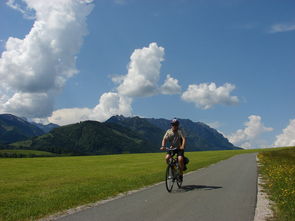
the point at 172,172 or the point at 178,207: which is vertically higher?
the point at 172,172

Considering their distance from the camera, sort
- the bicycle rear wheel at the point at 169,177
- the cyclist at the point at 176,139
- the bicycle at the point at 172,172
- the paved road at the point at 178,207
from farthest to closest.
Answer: the cyclist at the point at 176,139 < the bicycle at the point at 172,172 < the bicycle rear wheel at the point at 169,177 < the paved road at the point at 178,207

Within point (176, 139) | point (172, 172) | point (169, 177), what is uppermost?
point (176, 139)

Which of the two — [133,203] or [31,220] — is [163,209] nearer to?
[133,203]

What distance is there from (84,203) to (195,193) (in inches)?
187

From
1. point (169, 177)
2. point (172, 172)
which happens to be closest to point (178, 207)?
point (169, 177)

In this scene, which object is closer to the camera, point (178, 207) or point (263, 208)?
point (263, 208)

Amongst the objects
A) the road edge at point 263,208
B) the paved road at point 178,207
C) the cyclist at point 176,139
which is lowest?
the paved road at point 178,207

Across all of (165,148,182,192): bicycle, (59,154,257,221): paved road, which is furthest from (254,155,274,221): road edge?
(165,148,182,192): bicycle

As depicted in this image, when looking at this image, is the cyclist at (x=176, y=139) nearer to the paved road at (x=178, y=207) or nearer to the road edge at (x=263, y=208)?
the paved road at (x=178, y=207)

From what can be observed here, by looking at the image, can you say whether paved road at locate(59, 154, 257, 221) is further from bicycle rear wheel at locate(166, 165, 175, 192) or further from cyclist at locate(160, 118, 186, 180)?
cyclist at locate(160, 118, 186, 180)

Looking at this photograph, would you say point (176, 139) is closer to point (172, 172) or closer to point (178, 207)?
point (172, 172)

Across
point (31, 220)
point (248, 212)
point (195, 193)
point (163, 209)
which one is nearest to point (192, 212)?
point (163, 209)

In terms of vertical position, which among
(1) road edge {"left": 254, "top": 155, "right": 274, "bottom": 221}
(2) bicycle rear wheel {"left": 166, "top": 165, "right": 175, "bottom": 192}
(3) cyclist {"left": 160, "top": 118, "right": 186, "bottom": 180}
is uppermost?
(3) cyclist {"left": 160, "top": 118, "right": 186, "bottom": 180}

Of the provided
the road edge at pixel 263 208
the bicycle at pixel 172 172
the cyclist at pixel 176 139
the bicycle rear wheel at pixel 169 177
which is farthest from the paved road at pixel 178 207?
the cyclist at pixel 176 139
